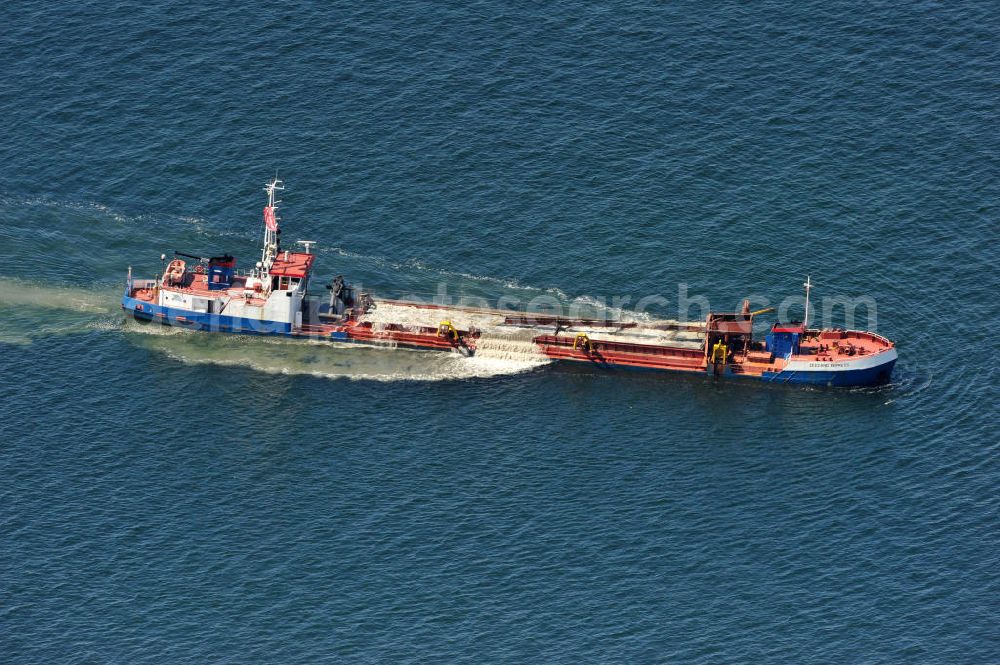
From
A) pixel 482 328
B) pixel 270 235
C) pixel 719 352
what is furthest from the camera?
pixel 270 235

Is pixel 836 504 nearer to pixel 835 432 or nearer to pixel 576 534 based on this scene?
pixel 835 432

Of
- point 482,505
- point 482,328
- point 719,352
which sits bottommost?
point 482,505

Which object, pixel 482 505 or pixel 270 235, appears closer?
pixel 482 505

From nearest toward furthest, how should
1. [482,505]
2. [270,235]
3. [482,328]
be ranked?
[482,505] < [482,328] < [270,235]

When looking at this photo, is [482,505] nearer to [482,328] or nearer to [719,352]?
[482,328]

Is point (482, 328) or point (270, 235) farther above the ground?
point (270, 235)

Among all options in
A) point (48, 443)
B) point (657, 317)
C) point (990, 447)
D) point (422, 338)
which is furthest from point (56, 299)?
point (990, 447)

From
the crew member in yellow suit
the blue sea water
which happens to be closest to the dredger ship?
the crew member in yellow suit

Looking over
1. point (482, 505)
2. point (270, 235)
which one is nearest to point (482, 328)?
point (270, 235)
